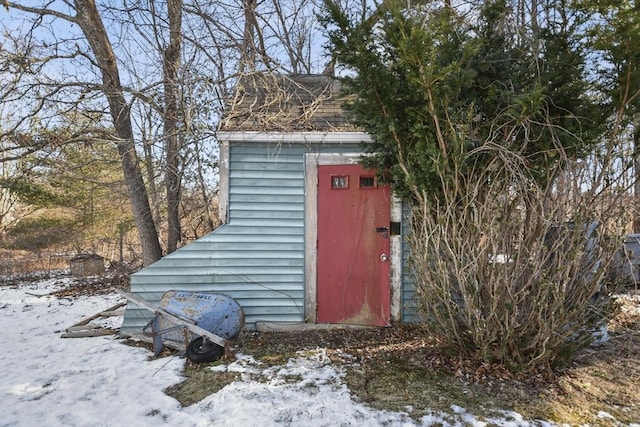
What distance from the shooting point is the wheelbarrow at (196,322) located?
13.6ft

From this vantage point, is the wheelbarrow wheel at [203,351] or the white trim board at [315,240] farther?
the white trim board at [315,240]

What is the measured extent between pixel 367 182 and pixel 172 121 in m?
4.71

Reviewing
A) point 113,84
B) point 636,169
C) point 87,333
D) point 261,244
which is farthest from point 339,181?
point 113,84

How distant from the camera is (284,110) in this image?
580 centimetres

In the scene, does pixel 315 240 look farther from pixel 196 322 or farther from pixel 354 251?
pixel 196 322

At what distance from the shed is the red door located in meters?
0.01

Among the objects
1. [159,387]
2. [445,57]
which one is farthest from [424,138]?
[159,387]

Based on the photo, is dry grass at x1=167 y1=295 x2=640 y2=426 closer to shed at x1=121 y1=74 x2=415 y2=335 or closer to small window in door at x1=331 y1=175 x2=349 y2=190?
shed at x1=121 y1=74 x2=415 y2=335

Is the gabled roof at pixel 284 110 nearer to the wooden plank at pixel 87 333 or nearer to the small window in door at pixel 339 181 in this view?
the small window in door at pixel 339 181

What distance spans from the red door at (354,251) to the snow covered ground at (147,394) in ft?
3.17

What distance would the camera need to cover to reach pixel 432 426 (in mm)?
2891

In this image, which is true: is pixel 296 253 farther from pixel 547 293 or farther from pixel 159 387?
pixel 547 293

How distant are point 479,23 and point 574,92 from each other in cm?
133

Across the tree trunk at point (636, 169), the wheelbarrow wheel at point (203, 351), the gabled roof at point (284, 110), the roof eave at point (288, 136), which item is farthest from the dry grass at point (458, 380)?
the gabled roof at point (284, 110)
